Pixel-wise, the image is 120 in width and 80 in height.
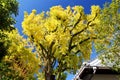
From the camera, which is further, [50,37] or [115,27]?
[50,37]

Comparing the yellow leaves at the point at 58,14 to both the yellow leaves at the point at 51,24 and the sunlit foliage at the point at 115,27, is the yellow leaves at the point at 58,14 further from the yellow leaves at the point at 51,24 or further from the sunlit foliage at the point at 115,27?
the sunlit foliage at the point at 115,27

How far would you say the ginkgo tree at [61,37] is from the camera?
2839cm

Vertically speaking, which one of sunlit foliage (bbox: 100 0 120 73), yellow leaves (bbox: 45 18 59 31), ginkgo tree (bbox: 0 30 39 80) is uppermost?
yellow leaves (bbox: 45 18 59 31)

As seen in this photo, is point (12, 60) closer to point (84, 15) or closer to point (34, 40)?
point (34, 40)

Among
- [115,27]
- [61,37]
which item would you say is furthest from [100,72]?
[61,37]

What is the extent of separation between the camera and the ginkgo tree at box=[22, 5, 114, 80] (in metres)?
28.4

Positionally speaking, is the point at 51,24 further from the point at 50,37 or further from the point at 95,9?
the point at 95,9

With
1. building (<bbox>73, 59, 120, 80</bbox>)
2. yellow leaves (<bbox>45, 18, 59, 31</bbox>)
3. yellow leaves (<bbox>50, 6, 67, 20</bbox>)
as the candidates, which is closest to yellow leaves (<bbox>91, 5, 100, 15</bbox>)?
yellow leaves (<bbox>50, 6, 67, 20</bbox>)

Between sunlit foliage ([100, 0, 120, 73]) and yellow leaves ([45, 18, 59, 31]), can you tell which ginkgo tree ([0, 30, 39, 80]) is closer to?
yellow leaves ([45, 18, 59, 31])

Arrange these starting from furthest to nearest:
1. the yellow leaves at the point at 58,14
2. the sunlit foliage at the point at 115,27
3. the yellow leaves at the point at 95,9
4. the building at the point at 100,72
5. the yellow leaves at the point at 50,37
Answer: the yellow leaves at the point at 95,9
the yellow leaves at the point at 50,37
the yellow leaves at the point at 58,14
the building at the point at 100,72
the sunlit foliage at the point at 115,27

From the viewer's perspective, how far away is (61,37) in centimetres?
2858

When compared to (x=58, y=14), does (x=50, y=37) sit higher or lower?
lower

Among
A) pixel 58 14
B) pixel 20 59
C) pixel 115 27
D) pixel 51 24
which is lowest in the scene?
pixel 115 27

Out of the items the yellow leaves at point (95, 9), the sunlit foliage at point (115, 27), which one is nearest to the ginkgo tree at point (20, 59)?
the yellow leaves at point (95, 9)
